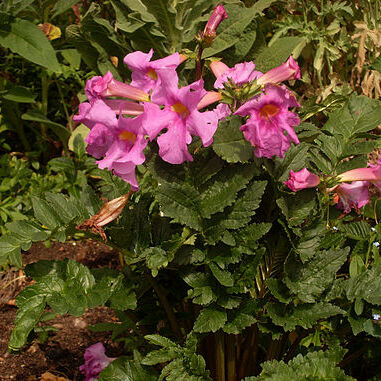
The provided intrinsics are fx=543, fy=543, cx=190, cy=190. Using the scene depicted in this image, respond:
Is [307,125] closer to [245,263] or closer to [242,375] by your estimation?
[245,263]

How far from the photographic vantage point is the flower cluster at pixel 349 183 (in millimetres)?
1206

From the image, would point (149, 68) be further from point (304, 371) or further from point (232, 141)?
point (304, 371)

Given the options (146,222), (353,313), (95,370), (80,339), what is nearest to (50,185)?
(80,339)

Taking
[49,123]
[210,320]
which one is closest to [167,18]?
[210,320]

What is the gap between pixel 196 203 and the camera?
1226 mm

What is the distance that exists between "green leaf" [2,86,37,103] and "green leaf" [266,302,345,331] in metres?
1.77

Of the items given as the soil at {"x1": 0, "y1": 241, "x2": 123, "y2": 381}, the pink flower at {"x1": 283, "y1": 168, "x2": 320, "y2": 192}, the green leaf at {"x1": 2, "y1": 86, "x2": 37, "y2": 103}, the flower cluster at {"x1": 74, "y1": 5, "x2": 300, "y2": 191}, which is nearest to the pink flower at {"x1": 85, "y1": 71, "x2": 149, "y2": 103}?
the flower cluster at {"x1": 74, "y1": 5, "x2": 300, "y2": 191}

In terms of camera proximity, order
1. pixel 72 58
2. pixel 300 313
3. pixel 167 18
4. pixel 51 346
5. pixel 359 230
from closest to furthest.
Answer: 1. pixel 300 313
2. pixel 359 230
3. pixel 167 18
4. pixel 51 346
5. pixel 72 58

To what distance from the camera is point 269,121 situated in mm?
1100

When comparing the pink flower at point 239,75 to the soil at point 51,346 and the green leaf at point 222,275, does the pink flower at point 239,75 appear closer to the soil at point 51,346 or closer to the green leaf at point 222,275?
the green leaf at point 222,275

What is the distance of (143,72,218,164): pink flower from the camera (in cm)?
109

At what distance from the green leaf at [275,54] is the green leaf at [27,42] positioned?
3.18 ft

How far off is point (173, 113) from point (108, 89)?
0.67ft

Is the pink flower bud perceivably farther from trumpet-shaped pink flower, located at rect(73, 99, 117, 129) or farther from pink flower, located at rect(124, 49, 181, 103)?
trumpet-shaped pink flower, located at rect(73, 99, 117, 129)
